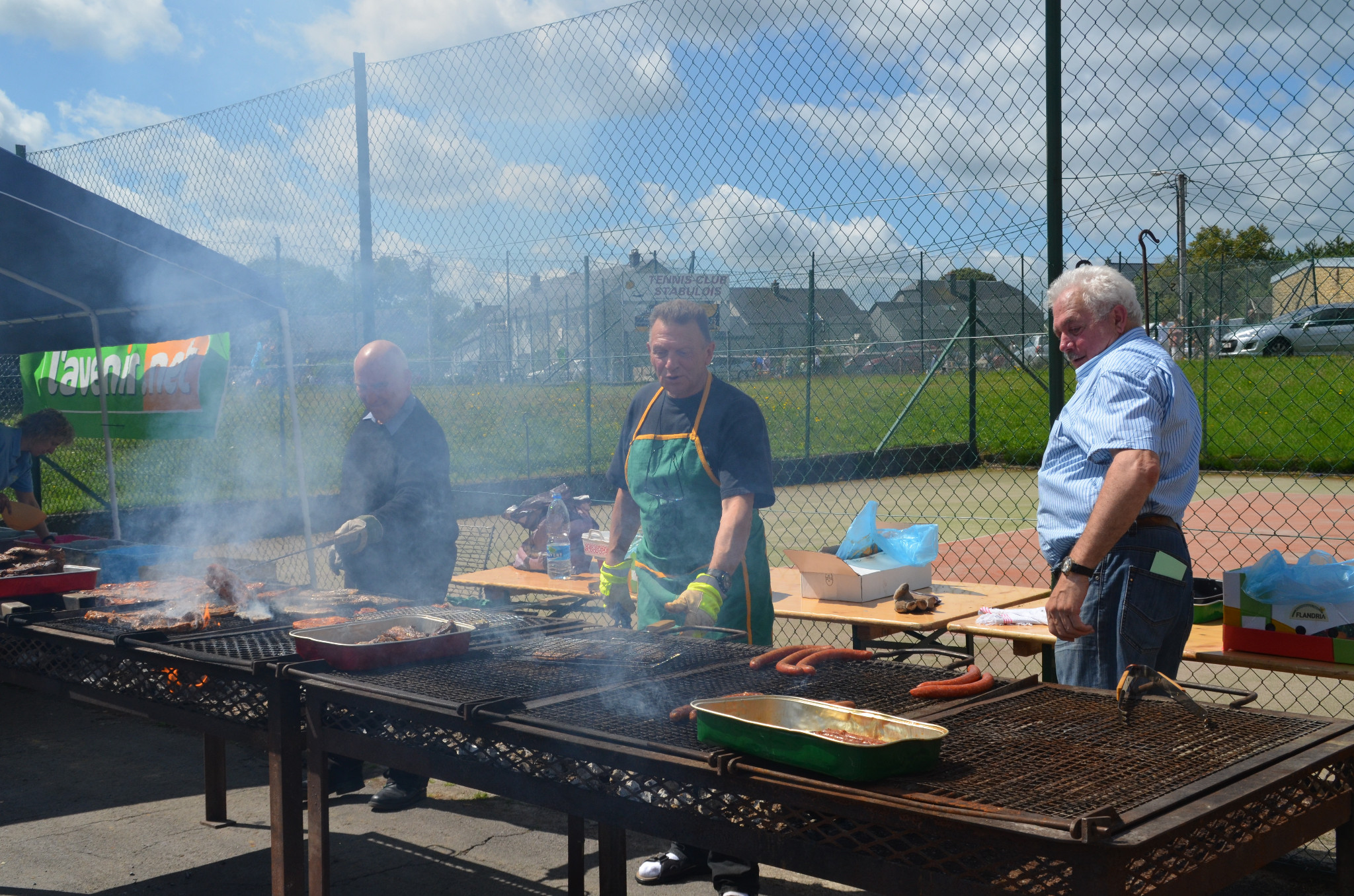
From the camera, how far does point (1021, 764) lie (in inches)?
68.7

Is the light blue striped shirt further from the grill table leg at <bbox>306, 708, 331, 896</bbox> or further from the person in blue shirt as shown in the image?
the person in blue shirt

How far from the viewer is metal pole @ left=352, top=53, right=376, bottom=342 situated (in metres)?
5.91

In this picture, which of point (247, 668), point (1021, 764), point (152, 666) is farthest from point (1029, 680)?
point (152, 666)

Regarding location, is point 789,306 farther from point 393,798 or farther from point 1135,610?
point 1135,610

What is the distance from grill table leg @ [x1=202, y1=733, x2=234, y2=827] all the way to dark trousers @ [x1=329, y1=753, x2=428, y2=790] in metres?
0.43

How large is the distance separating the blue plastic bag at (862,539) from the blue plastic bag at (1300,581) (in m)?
1.64

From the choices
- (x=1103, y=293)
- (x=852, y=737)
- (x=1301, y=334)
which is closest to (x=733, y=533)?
(x=1103, y=293)

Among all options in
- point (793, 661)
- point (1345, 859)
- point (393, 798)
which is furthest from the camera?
point (393, 798)

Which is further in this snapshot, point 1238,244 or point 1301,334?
point 1301,334

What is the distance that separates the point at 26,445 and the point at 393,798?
3.79 metres

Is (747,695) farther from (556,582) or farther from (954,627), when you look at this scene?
(556,582)

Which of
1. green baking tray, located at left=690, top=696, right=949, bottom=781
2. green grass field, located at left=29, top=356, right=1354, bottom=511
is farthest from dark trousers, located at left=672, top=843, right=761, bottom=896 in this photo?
green grass field, located at left=29, top=356, right=1354, bottom=511

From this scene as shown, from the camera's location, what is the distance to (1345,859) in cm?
188

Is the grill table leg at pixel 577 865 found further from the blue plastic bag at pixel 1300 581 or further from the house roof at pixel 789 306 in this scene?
the house roof at pixel 789 306
